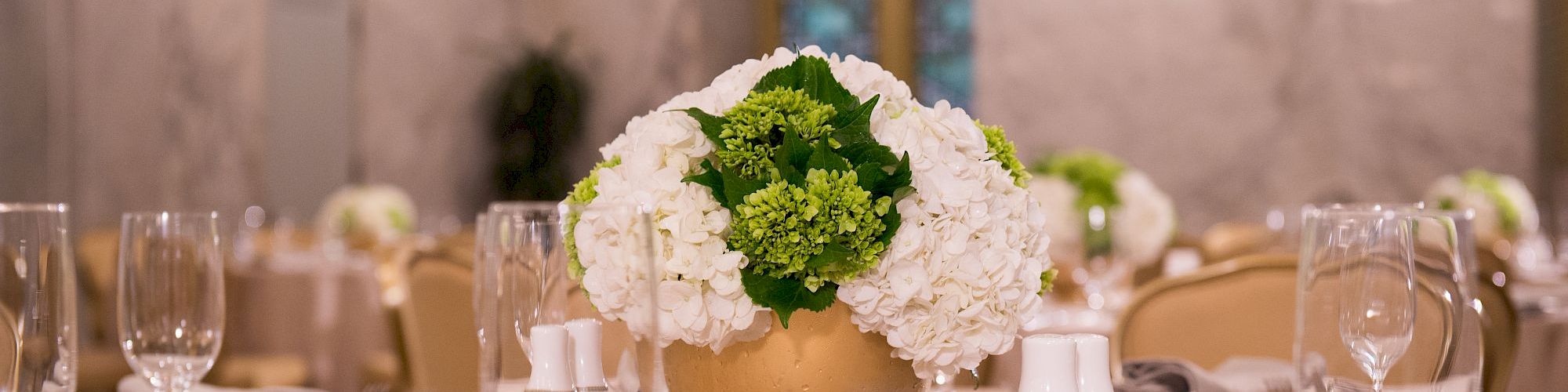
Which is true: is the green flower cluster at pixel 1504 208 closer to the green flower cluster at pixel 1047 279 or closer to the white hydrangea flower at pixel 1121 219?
the white hydrangea flower at pixel 1121 219

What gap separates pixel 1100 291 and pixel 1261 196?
5.38 metres

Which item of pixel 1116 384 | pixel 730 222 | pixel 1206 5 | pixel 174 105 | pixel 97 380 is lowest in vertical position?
pixel 97 380

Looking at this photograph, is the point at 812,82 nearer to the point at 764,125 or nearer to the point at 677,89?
the point at 764,125

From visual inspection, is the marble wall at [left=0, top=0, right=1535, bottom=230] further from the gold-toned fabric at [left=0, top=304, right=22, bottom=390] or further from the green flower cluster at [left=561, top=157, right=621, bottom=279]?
the green flower cluster at [left=561, top=157, right=621, bottom=279]

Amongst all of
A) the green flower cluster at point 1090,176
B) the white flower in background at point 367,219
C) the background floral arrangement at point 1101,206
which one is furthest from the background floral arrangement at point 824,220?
the white flower in background at point 367,219

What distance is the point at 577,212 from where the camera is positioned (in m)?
0.88

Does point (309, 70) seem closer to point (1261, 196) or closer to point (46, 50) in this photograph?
point (46, 50)

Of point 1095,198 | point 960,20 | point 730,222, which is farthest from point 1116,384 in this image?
point 960,20

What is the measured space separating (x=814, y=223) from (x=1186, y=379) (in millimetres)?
614

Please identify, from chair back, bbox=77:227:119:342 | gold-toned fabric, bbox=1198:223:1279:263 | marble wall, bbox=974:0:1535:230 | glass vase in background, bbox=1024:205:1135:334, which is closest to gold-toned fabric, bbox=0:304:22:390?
glass vase in background, bbox=1024:205:1135:334

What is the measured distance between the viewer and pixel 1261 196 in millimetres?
8352

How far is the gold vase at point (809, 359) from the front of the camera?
107 centimetres

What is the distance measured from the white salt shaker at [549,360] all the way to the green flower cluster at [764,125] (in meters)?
0.21

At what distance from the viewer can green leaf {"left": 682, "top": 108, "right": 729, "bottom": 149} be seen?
1.06 meters
